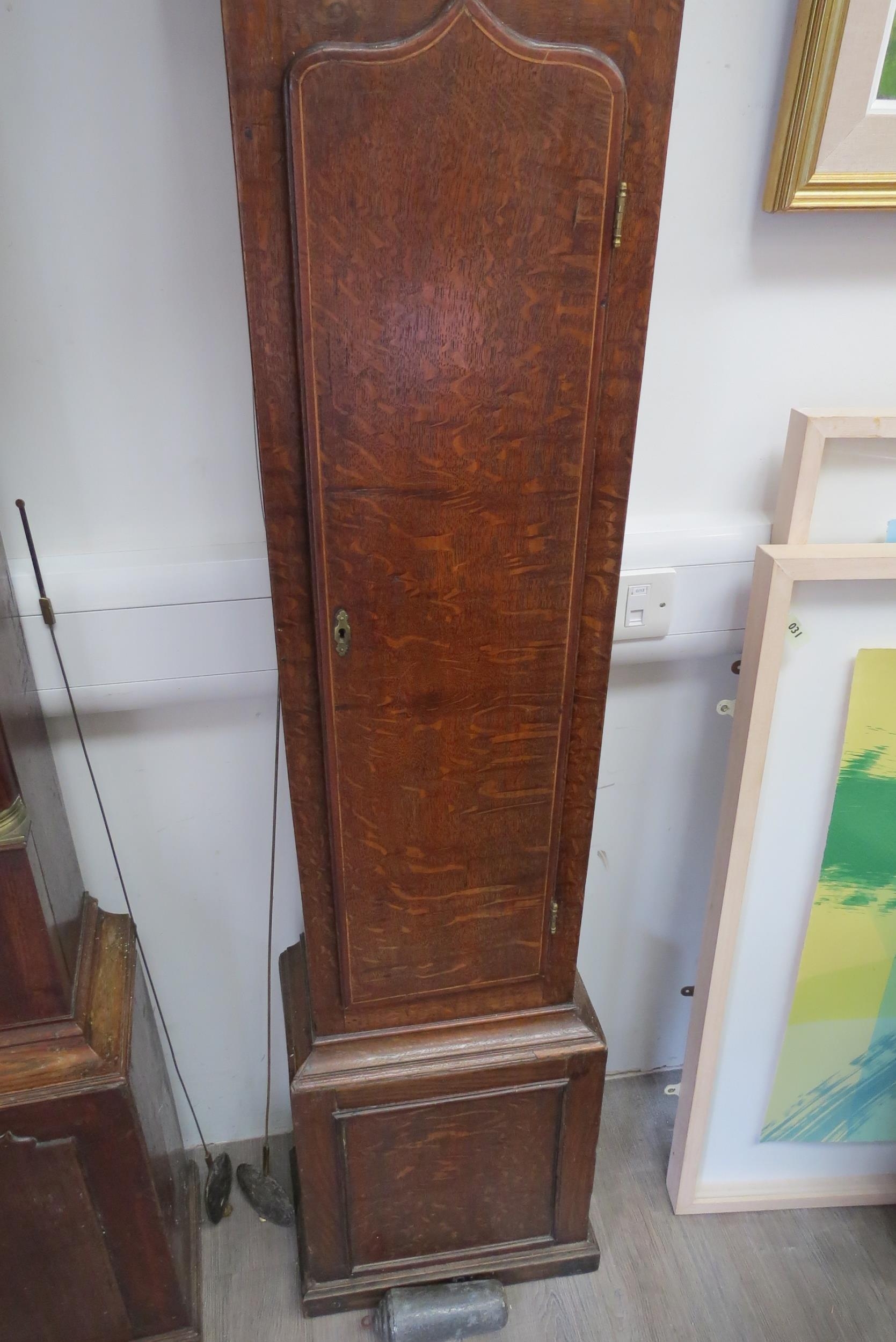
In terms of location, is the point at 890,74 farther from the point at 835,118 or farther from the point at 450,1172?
the point at 450,1172

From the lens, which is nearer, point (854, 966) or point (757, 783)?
point (757, 783)

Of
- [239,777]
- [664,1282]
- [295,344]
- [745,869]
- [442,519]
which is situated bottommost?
[664,1282]

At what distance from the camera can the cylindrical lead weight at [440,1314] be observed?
1.20m

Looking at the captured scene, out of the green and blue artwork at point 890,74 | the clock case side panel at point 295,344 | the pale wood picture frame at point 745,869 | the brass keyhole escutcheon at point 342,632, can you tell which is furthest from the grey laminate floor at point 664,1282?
the green and blue artwork at point 890,74

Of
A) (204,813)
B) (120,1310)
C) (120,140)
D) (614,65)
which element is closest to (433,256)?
(614,65)

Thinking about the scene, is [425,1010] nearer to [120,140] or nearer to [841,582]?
[841,582]

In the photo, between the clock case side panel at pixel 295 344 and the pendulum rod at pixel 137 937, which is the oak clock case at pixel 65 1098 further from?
the clock case side panel at pixel 295 344

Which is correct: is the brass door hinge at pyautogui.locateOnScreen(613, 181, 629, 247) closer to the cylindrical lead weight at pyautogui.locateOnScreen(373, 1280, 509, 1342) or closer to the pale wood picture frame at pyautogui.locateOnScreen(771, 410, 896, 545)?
the pale wood picture frame at pyautogui.locateOnScreen(771, 410, 896, 545)

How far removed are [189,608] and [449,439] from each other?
42cm

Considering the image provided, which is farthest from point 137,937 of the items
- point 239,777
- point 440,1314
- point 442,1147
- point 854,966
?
point 854,966

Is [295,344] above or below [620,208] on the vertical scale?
below

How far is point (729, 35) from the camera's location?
902 mm

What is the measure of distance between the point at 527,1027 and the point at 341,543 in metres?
0.67

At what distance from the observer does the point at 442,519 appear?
81cm
